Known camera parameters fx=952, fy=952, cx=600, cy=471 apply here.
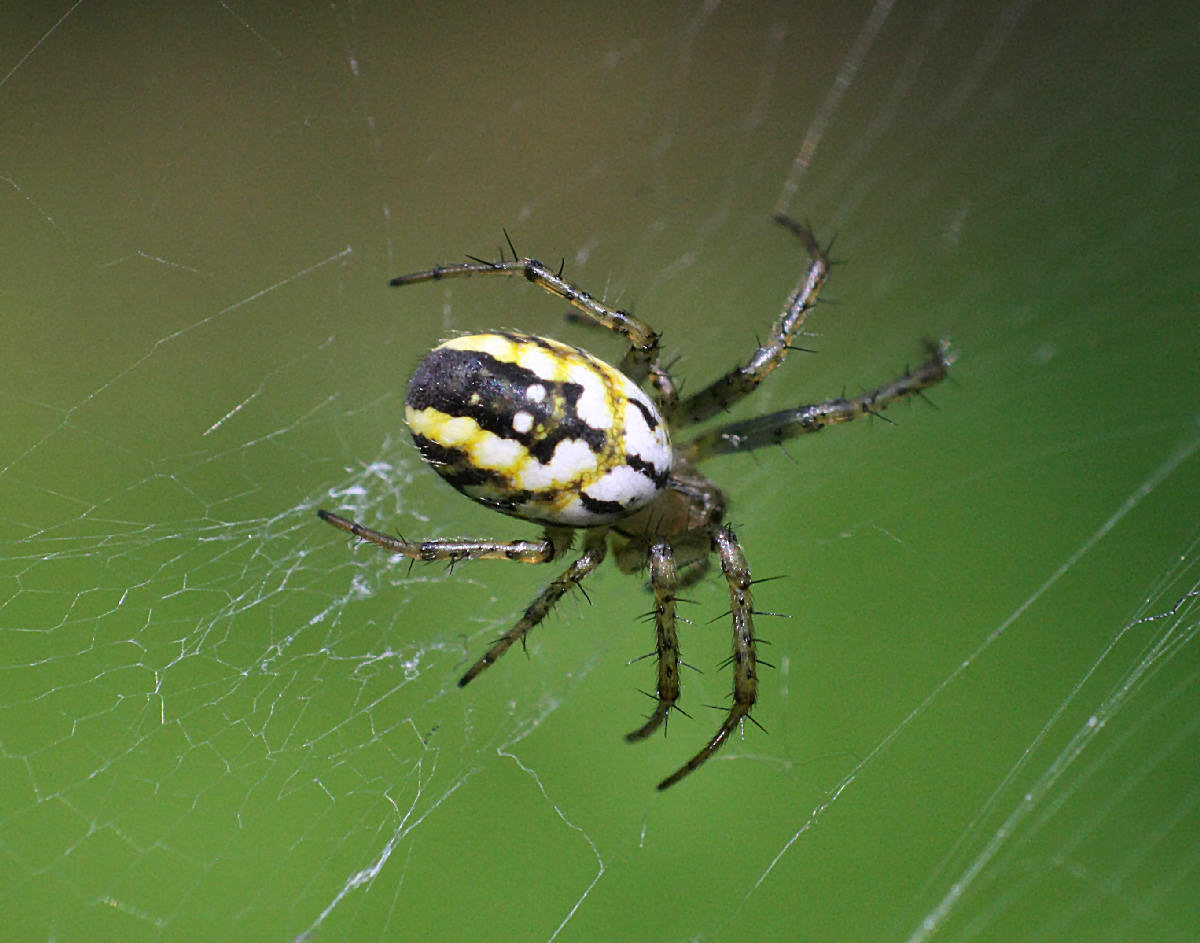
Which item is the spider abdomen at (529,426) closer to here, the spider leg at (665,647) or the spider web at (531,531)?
the spider leg at (665,647)

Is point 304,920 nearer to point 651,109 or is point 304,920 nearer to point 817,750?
point 817,750

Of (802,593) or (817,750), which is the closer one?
(817,750)

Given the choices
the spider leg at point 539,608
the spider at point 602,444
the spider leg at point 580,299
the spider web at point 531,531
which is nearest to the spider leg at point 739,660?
the spider at point 602,444

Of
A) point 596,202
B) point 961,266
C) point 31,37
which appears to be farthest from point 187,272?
point 961,266

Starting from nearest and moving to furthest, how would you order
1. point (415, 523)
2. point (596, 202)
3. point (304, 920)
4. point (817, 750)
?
point (304, 920) < point (817, 750) < point (415, 523) < point (596, 202)

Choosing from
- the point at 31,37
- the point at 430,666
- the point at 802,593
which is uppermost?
the point at 31,37

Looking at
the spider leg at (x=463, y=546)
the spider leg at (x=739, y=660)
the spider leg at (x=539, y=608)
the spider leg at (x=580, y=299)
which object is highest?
the spider leg at (x=580, y=299)

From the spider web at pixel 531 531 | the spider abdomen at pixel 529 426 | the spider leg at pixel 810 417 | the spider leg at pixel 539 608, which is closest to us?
the spider abdomen at pixel 529 426
